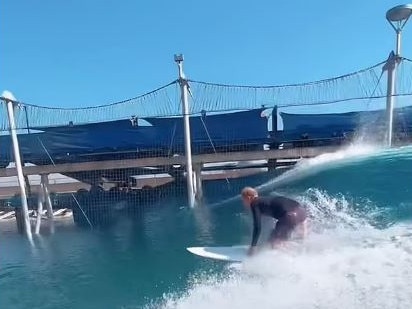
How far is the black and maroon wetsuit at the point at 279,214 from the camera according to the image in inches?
245

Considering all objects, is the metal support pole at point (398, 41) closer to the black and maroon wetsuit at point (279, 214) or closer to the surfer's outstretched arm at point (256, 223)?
the black and maroon wetsuit at point (279, 214)

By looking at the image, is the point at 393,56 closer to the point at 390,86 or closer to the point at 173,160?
the point at 390,86

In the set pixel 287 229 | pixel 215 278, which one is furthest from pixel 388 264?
pixel 215 278

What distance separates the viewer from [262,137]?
16547 mm

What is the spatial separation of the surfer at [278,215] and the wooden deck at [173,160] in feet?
31.2

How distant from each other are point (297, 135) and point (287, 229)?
10724 mm

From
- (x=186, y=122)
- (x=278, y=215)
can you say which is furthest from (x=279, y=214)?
(x=186, y=122)

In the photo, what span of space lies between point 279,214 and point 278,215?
2cm

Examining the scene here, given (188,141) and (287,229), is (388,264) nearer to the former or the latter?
A: (287,229)

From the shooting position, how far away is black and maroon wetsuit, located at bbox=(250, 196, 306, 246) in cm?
623

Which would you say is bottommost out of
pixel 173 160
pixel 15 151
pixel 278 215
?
pixel 278 215

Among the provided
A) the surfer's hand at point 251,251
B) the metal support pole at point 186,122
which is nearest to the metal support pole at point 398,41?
the metal support pole at point 186,122

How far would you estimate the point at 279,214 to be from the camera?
6.31 m

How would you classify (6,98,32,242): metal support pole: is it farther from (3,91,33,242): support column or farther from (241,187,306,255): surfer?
(241,187,306,255): surfer
